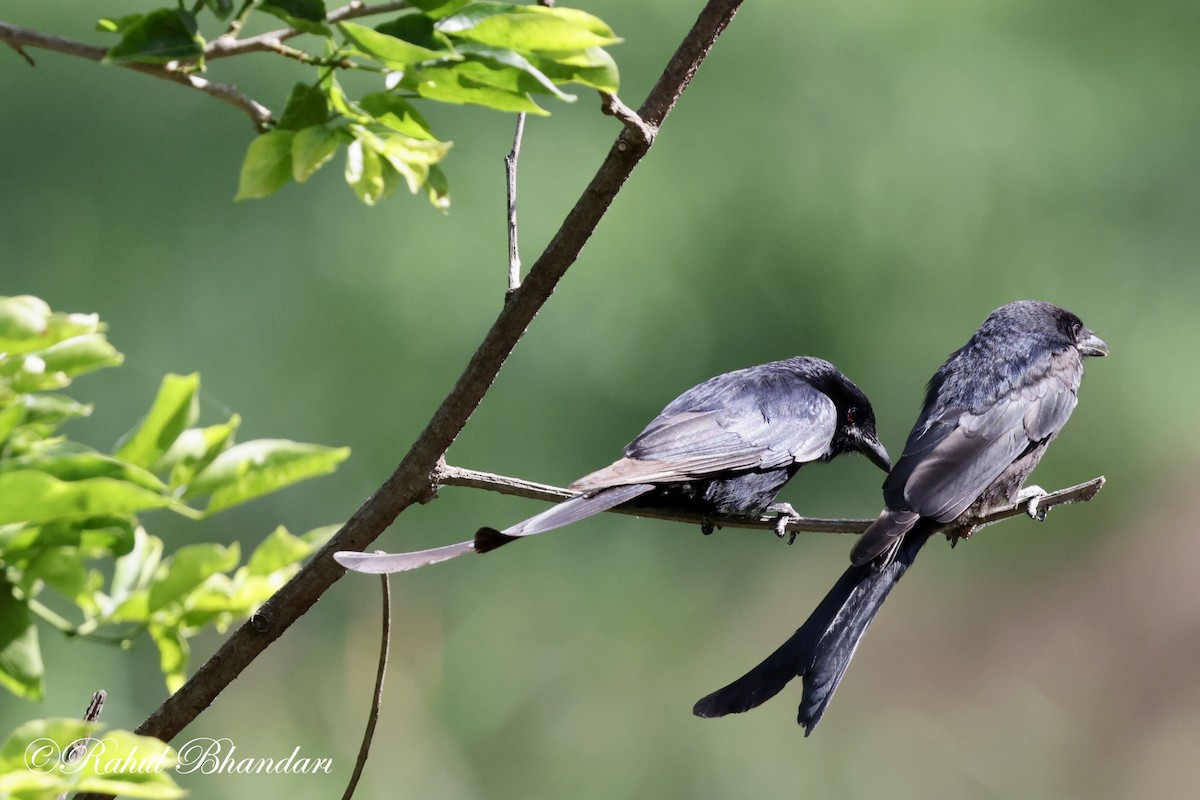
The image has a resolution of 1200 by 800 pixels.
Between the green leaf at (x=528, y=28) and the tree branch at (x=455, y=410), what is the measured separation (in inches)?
11.8

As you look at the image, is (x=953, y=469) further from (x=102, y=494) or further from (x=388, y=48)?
(x=102, y=494)

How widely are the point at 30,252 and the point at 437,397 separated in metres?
1.24

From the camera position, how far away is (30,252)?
3.33 metres

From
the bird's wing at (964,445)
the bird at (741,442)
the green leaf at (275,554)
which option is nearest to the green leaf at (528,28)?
the green leaf at (275,554)

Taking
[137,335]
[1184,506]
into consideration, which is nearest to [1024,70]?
[1184,506]

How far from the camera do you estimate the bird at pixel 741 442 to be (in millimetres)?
1973

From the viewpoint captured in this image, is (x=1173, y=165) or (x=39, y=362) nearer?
(x=39, y=362)

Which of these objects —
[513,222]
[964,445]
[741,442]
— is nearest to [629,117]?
[513,222]

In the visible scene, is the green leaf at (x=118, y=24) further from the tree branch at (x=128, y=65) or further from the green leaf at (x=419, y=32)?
the green leaf at (x=419, y=32)

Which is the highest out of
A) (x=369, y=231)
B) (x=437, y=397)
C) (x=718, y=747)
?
(x=369, y=231)

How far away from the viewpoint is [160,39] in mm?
838

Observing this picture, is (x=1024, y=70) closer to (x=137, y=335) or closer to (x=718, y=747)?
(x=718, y=747)

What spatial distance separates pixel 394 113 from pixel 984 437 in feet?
5.11

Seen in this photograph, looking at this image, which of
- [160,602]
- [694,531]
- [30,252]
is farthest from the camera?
[694,531]
